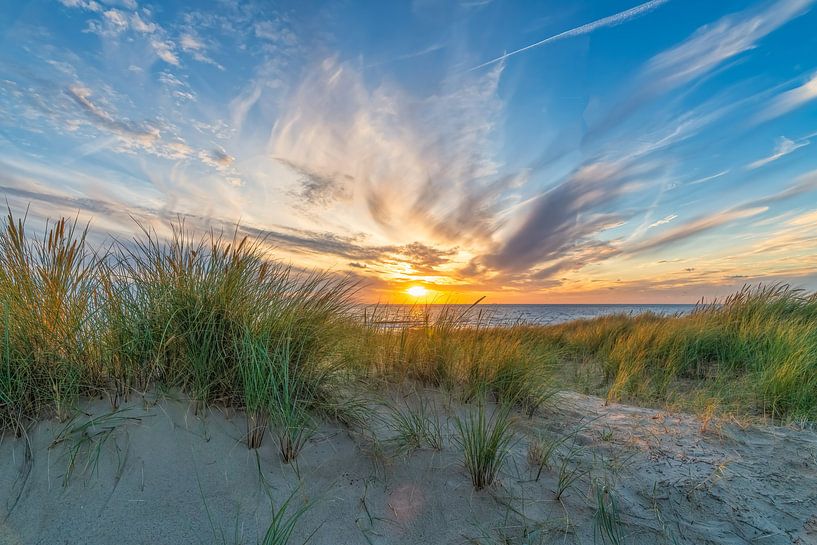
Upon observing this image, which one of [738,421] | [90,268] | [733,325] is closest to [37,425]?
[90,268]

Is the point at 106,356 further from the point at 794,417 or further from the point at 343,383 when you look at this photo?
the point at 794,417

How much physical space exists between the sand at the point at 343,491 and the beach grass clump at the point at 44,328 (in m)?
0.16

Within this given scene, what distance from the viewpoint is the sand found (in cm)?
182

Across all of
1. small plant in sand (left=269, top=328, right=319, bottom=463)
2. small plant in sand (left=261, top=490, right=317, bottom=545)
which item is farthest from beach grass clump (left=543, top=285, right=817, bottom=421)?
small plant in sand (left=261, top=490, right=317, bottom=545)

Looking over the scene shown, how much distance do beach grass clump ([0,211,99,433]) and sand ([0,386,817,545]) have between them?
16 cm

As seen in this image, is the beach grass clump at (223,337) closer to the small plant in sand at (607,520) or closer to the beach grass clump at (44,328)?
the beach grass clump at (44,328)

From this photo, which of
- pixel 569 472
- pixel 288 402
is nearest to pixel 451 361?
pixel 569 472

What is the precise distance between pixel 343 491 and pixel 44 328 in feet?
7.03

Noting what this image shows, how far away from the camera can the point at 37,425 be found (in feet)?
6.86

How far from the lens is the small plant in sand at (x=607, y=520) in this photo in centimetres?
196

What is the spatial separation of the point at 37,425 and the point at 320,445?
1567 mm

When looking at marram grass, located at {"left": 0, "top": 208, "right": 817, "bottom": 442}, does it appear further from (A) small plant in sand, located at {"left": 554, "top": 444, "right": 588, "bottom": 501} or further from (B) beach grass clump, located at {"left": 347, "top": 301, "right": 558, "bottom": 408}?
(A) small plant in sand, located at {"left": 554, "top": 444, "right": 588, "bottom": 501}

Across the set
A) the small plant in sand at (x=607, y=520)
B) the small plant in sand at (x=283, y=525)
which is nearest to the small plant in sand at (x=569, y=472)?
the small plant in sand at (x=607, y=520)

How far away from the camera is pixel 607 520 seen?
2021mm
